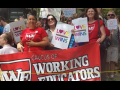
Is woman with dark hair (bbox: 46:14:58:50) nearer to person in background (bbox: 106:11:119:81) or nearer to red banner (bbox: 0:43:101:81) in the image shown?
red banner (bbox: 0:43:101:81)

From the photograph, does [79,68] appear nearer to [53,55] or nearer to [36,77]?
[53,55]

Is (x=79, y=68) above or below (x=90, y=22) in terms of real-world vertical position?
below

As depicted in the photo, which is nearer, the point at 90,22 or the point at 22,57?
the point at 22,57

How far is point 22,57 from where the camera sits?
11.8 feet

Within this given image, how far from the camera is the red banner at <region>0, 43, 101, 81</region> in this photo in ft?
11.8

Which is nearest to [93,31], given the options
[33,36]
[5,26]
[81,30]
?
[81,30]

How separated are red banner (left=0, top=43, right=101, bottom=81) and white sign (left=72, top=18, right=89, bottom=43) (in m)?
0.21

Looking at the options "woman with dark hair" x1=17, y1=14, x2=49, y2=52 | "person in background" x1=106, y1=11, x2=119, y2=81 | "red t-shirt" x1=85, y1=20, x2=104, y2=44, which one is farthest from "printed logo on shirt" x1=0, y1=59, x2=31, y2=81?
"person in background" x1=106, y1=11, x2=119, y2=81

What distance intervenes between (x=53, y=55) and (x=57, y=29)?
682 millimetres

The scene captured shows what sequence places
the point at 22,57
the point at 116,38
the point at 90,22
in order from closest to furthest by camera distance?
the point at 22,57 < the point at 90,22 < the point at 116,38

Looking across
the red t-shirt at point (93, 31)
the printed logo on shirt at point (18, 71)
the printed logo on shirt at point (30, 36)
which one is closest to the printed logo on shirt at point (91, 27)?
the red t-shirt at point (93, 31)

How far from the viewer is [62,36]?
3.88m

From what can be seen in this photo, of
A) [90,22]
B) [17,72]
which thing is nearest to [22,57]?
[17,72]

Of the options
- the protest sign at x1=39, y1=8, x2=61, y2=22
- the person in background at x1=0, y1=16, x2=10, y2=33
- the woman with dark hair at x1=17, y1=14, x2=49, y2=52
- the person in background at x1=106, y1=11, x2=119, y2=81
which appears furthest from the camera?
the protest sign at x1=39, y1=8, x2=61, y2=22
